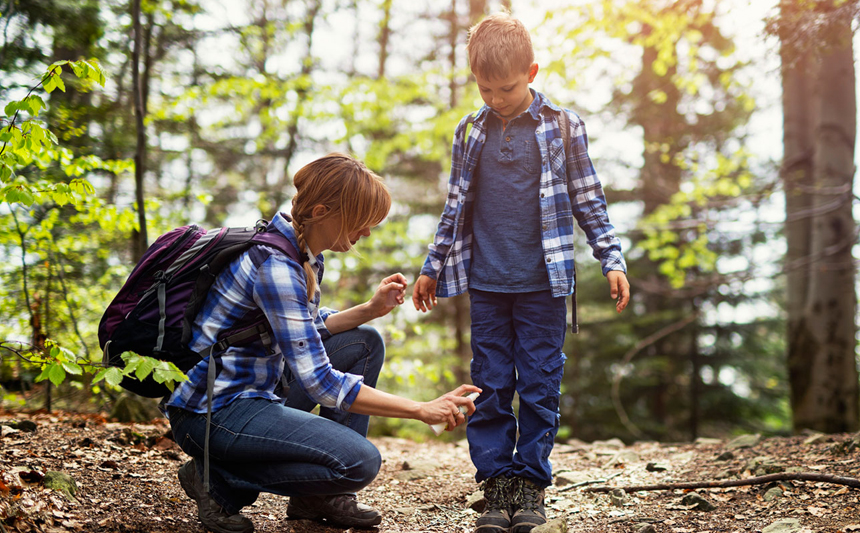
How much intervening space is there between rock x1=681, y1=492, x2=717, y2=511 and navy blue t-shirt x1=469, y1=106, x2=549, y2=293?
1261 mm

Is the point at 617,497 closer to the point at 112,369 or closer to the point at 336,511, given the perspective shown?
the point at 336,511

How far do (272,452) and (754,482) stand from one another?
2.34 metres

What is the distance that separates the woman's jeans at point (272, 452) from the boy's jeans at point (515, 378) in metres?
0.68

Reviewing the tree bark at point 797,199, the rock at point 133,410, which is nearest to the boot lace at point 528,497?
the rock at point 133,410

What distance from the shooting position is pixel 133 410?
4086 millimetres

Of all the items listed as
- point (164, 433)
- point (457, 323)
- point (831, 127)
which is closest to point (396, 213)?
point (457, 323)

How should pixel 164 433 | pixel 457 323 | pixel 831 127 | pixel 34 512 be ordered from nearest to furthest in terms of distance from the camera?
pixel 34 512
pixel 164 433
pixel 831 127
pixel 457 323

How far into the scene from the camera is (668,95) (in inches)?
390

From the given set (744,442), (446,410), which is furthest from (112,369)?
(744,442)

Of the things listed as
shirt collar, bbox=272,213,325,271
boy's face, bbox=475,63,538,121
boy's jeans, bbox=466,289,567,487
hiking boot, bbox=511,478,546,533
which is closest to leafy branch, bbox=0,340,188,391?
shirt collar, bbox=272,213,325,271

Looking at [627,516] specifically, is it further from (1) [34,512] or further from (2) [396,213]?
(2) [396,213]

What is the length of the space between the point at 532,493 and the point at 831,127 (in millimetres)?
5422

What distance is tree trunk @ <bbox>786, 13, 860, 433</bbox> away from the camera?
5531 mm

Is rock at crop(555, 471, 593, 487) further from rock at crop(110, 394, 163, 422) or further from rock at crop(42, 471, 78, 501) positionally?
rock at crop(110, 394, 163, 422)
